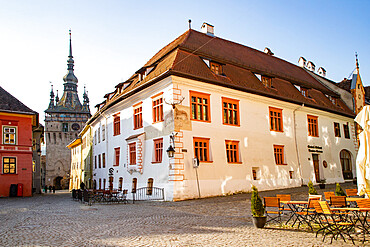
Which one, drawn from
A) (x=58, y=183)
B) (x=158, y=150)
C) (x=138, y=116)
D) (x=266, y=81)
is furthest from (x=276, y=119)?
(x=58, y=183)

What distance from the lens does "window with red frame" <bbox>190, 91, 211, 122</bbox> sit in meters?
21.7

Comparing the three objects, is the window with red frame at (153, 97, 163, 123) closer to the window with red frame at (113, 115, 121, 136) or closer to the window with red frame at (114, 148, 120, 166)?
the window with red frame at (113, 115, 121, 136)

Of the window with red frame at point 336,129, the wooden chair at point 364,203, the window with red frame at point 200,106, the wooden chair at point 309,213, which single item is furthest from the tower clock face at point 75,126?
the wooden chair at point 364,203

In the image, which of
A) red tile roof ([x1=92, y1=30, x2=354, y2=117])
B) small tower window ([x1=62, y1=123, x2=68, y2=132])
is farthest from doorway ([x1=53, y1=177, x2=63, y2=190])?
red tile roof ([x1=92, y1=30, x2=354, y2=117])

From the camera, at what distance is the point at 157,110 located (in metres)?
22.4

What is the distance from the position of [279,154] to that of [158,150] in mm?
10374

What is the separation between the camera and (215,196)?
70.2 feet

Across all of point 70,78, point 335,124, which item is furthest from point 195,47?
point 70,78

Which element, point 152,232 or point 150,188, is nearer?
point 152,232

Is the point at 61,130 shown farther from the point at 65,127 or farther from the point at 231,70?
the point at 231,70

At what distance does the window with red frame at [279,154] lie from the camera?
2662cm

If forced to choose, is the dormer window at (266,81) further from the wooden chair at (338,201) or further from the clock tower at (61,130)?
the clock tower at (61,130)

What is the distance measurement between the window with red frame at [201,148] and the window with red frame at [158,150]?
2.13m

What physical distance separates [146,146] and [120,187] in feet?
17.0
